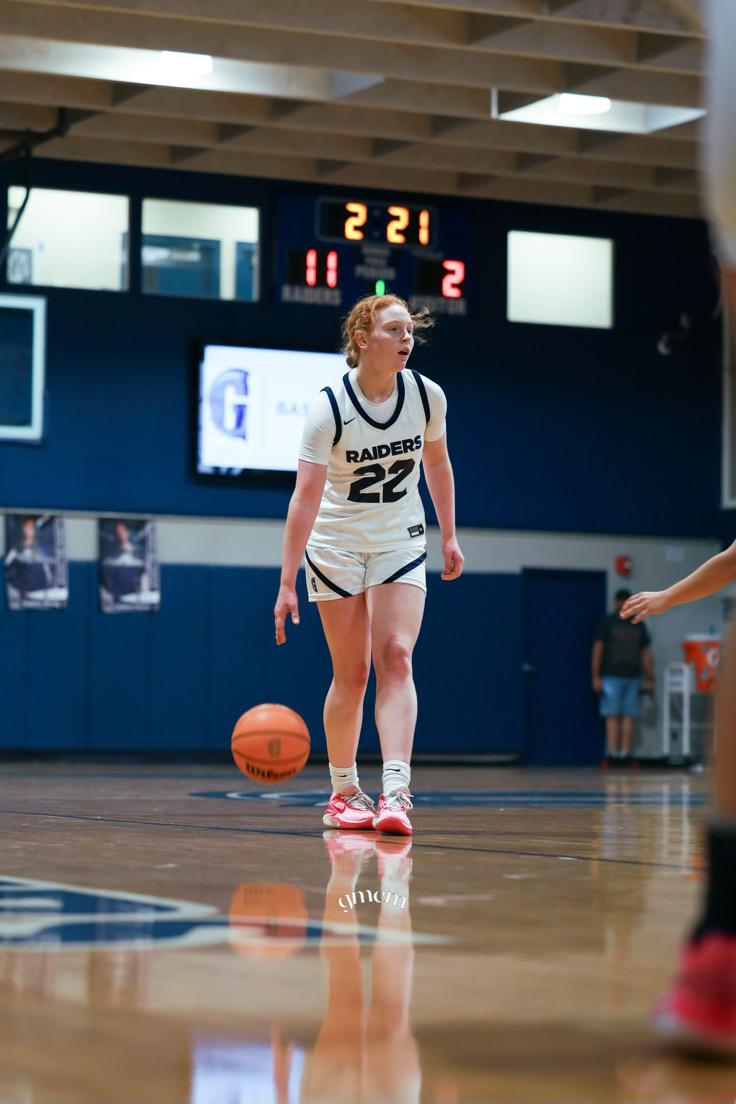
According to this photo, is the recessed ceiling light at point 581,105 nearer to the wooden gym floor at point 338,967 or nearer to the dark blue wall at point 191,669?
the dark blue wall at point 191,669

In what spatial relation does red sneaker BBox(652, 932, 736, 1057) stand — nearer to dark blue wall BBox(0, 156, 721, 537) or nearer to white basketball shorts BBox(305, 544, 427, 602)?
white basketball shorts BBox(305, 544, 427, 602)

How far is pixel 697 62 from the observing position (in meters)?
11.5

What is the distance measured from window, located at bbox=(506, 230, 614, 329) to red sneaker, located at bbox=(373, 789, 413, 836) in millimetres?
11396

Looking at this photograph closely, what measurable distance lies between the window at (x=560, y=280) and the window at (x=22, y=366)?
480 cm

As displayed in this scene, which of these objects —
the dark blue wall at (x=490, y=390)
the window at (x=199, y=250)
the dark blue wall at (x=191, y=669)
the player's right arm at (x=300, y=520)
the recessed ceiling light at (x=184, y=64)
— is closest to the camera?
the player's right arm at (x=300, y=520)

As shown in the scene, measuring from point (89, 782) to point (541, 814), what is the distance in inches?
158

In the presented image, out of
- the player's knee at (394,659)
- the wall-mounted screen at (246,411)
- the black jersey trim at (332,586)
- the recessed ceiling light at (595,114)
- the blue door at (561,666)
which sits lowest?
the blue door at (561,666)

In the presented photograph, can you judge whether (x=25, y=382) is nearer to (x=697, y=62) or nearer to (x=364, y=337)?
(x=697, y=62)

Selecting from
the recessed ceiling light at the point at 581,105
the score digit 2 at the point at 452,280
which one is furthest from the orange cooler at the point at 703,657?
the recessed ceiling light at the point at 581,105

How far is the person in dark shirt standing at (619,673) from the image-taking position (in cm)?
1544

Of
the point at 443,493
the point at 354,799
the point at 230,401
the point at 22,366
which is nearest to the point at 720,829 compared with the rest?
the point at 354,799

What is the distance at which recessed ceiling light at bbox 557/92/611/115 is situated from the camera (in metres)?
12.7

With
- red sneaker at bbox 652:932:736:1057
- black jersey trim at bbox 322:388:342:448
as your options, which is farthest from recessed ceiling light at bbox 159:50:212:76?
red sneaker at bbox 652:932:736:1057

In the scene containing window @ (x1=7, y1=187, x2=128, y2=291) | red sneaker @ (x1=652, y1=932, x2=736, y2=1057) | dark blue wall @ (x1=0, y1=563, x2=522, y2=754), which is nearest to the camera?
red sneaker @ (x1=652, y1=932, x2=736, y2=1057)
